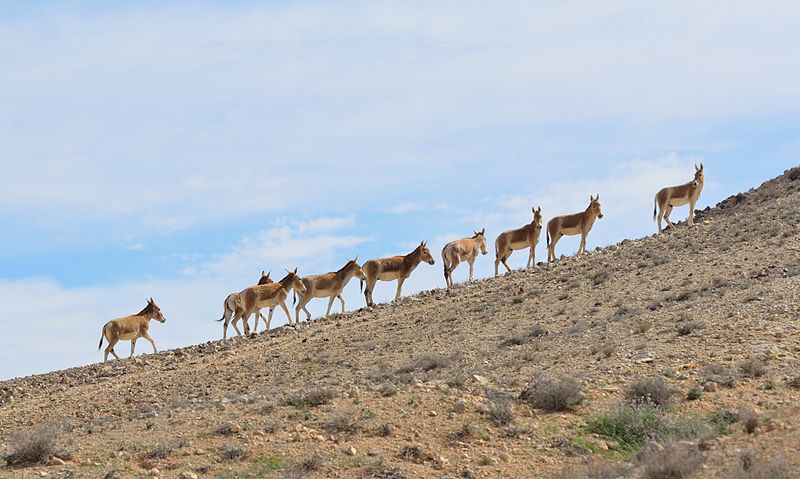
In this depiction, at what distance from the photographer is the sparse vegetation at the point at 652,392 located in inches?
611

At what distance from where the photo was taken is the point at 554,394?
628 inches

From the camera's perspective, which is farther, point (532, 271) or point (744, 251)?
point (532, 271)

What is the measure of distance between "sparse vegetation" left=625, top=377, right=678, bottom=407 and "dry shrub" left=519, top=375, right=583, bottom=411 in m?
0.82

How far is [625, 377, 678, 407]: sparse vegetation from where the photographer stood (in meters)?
15.5

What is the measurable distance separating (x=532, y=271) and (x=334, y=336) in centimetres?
866

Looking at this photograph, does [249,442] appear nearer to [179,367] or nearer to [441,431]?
[441,431]

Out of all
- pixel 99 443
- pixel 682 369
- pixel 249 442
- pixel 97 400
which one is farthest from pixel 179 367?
pixel 682 369

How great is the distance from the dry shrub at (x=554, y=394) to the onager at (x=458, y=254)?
1882 cm

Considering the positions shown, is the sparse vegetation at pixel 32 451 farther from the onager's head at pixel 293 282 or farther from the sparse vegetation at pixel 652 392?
the onager's head at pixel 293 282

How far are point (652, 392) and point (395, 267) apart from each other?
68.7 feet

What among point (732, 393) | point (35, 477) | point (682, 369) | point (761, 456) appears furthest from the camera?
point (682, 369)

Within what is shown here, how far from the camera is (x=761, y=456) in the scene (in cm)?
1238

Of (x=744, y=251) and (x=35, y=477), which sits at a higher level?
(x=744, y=251)

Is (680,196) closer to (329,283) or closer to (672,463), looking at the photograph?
(329,283)
